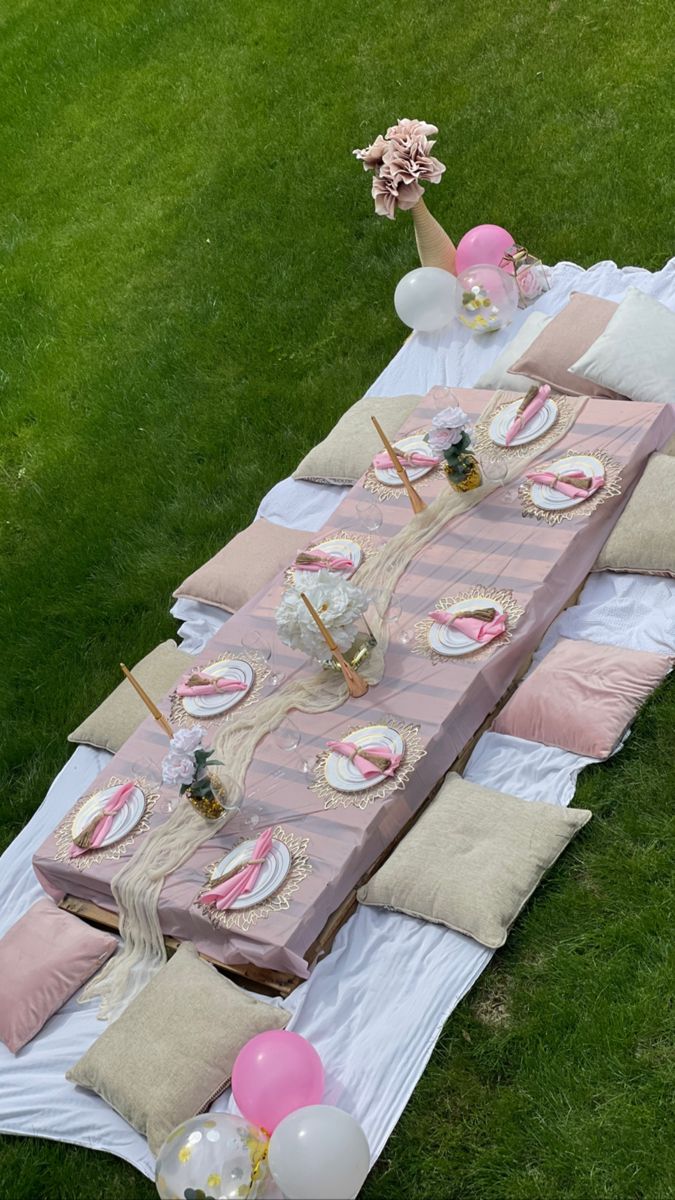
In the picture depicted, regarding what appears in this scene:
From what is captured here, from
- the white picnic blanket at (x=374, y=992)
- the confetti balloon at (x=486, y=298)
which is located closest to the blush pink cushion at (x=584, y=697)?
the white picnic blanket at (x=374, y=992)

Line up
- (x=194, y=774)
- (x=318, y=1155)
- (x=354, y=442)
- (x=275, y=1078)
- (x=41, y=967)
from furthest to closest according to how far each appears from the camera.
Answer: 1. (x=354, y=442)
2. (x=41, y=967)
3. (x=194, y=774)
4. (x=275, y=1078)
5. (x=318, y=1155)

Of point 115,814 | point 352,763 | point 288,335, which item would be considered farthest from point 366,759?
point 288,335

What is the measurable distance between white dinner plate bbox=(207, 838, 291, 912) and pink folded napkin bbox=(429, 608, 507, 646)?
1199 millimetres

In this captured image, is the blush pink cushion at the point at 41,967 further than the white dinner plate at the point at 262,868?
Yes

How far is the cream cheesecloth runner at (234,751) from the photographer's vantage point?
5012 millimetres

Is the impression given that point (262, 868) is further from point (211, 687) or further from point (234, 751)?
point (211, 687)

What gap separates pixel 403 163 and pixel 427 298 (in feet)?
2.65

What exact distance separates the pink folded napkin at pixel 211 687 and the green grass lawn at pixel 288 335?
115 cm

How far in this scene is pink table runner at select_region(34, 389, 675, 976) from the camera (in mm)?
4762

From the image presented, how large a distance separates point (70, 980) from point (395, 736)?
5.47 ft

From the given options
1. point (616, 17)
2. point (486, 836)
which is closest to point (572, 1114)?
point (486, 836)

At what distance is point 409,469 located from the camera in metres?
6.20

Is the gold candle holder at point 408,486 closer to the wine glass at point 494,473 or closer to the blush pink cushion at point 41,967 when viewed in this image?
the wine glass at point 494,473

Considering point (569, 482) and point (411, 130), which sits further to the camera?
point (411, 130)
